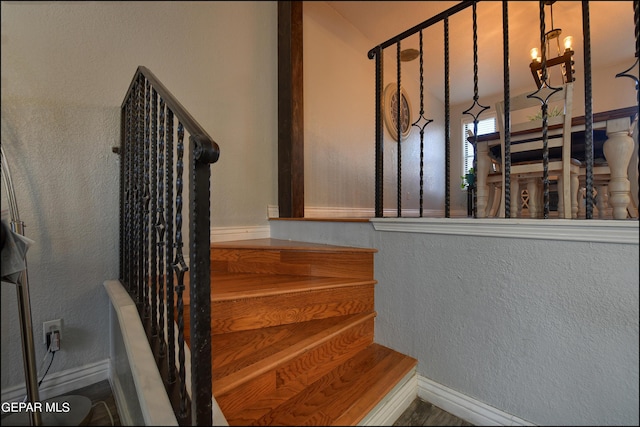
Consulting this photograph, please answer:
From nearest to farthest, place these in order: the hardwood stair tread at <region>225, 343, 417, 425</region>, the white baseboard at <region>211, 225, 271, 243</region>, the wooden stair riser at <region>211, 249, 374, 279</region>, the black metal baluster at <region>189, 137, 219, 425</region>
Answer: the black metal baluster at <region>189, 137, 219, 425</region>, the hardwood stair tread at <region>225, 343, 417, 425</region>, the wooden stair riser at <region>211, 249, 374, 279</region>, the white baseboard at <region>211, 225, 271, 243</region>

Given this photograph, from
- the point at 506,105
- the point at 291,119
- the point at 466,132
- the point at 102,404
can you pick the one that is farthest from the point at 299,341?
the point at 466,132

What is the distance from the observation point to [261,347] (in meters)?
1.08

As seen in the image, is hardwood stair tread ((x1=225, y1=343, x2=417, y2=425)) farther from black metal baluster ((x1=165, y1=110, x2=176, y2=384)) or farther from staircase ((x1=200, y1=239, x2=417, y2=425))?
black metal baluster ((x1=165, y1=110, x2=176, y2=384))

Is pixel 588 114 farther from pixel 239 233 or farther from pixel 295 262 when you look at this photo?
pixel 239 233

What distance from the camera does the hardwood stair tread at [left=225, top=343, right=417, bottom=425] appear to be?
3.00 ft

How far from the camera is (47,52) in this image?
4.15 feet

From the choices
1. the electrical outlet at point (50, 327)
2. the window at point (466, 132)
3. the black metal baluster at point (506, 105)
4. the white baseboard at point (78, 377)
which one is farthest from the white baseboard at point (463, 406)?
the window at point (466, 132)

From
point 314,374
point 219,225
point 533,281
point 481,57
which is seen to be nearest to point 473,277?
point 533,281

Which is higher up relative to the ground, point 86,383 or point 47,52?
point 47,52

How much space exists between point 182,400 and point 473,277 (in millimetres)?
1035

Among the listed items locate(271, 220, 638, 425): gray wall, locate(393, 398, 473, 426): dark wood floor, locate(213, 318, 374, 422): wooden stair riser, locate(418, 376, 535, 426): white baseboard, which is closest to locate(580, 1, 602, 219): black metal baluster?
locate(271, 220, 638, 425): gray wall

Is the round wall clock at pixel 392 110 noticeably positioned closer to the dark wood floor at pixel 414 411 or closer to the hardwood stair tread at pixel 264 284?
the hardwood stair tread at pixel 264 284

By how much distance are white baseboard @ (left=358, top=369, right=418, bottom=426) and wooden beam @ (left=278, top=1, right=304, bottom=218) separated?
4.34 ft

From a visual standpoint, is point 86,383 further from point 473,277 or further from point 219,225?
point 473,277
